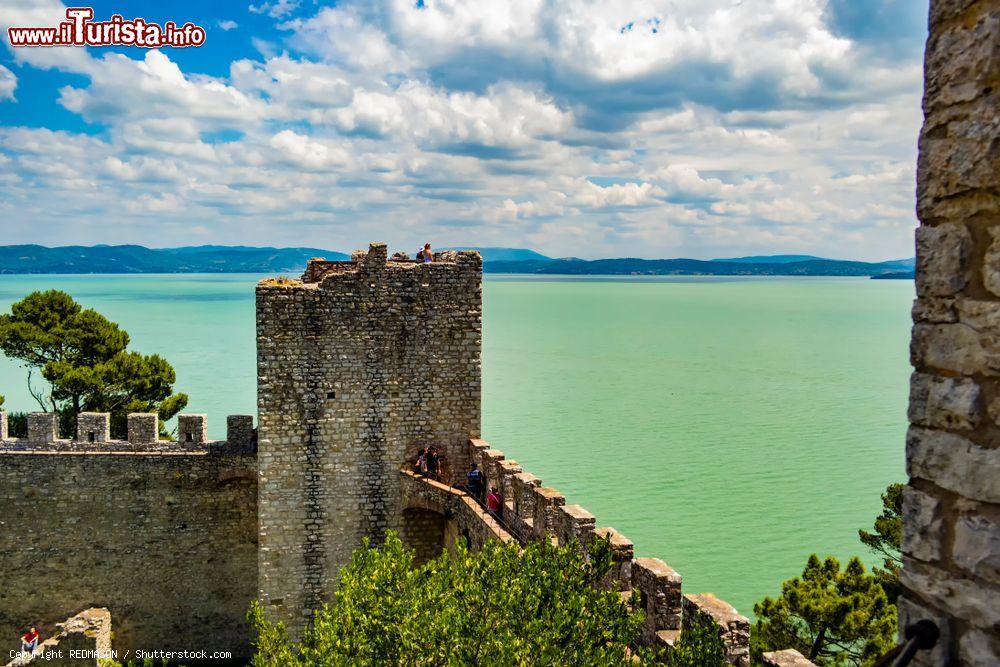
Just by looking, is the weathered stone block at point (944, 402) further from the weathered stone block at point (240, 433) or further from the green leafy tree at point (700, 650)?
the weathered stone block at point (240, 433)

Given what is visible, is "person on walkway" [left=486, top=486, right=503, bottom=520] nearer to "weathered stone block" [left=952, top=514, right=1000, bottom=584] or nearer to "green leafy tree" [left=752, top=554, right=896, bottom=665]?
"green leafy tree" [left=752, top=554, right=896, bottom=665]

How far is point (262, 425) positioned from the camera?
11680mm

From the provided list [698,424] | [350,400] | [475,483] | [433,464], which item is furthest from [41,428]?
[698,424]

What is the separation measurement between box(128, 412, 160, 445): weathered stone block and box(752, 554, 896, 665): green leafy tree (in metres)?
10.5

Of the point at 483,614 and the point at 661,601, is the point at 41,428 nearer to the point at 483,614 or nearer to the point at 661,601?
the point at 483,614

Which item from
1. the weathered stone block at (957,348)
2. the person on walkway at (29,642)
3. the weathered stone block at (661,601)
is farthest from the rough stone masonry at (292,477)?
the weathered stone block at (957,348)

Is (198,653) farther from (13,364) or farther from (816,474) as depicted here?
(13,364)

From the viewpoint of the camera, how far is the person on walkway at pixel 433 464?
39.1ft

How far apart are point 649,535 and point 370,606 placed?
1680 centimetres

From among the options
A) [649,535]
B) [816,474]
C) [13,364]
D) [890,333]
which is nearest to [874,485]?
[816,474]

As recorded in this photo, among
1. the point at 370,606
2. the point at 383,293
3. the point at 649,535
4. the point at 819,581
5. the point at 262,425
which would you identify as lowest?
the point at 649,535

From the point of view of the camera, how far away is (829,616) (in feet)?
38.1

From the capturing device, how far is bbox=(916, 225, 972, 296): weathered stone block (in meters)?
2.55

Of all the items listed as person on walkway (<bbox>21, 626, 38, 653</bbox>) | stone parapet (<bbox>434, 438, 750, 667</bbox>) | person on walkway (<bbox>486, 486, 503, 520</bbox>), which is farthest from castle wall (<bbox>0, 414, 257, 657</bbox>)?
stone parapet (<bbox>434, 438, 750, 667</bbox>)
